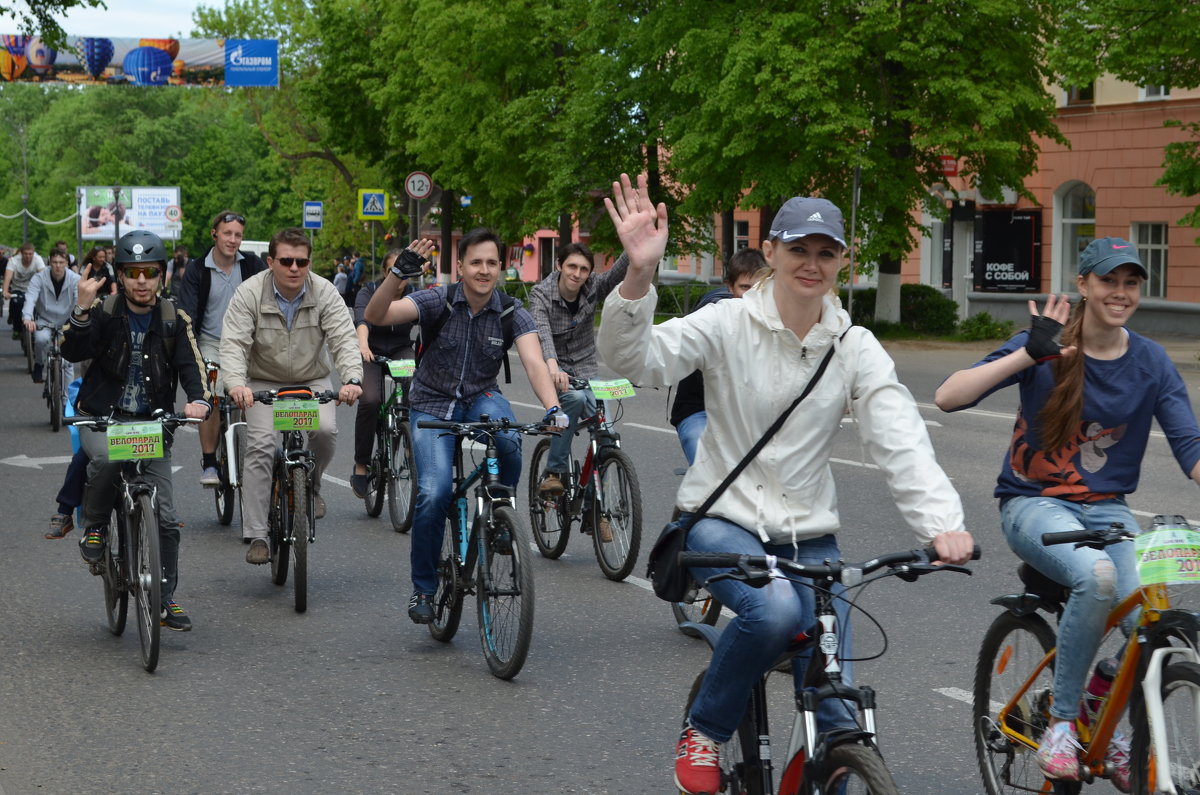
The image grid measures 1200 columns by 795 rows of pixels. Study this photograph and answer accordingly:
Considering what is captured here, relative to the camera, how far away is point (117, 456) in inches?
282

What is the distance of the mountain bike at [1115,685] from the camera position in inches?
163

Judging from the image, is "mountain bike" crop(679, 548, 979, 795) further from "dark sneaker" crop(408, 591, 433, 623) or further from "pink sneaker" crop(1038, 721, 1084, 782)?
"dark sneaker" crop(408, 591, 433, 623)

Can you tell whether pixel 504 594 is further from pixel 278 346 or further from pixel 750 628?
pixel 750 628

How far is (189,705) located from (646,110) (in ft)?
103

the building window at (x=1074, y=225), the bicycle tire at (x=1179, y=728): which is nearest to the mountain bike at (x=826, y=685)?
the bicycle tire at (x=1179, y=728)

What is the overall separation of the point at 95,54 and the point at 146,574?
53119mm

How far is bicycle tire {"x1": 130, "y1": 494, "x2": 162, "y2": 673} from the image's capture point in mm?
6949

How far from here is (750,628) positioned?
3.99 metres

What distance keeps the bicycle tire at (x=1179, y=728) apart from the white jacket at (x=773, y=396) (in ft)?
2.71

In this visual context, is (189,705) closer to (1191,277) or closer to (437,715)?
(437,715)

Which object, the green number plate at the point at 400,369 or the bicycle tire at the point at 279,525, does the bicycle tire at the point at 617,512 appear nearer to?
the green number plate at the point at 400,369

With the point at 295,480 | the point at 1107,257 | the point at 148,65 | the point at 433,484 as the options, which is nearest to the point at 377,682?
the point at 433,484

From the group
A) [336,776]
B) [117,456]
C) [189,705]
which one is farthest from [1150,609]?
[117,456]

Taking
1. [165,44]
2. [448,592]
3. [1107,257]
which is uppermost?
[165,44]
